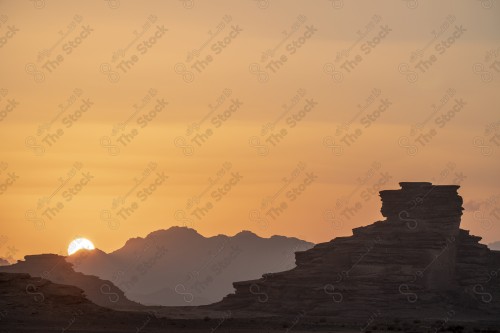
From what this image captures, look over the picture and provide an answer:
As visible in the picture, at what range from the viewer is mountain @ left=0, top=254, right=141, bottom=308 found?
147 metres

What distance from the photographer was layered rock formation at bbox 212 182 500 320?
4333 inches

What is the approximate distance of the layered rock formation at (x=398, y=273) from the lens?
11006cm

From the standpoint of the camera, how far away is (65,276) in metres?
150

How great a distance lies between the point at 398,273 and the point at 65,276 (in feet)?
184

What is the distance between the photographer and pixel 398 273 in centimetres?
11269

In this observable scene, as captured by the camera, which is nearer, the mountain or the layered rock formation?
the layered rock formation

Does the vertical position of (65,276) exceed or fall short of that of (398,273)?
it exceeds it

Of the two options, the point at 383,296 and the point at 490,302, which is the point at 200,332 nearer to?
the point at 383,296

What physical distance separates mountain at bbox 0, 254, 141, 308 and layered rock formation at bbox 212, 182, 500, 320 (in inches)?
1244

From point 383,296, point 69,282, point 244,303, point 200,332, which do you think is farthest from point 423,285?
point 69,282

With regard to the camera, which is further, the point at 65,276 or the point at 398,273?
the point at 65,276

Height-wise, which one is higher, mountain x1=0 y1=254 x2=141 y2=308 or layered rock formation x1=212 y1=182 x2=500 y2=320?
mountain x1=0 y1=254 x2=141 y2=308

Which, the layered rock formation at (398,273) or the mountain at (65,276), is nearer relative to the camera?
the layered rock formation at (398,273)

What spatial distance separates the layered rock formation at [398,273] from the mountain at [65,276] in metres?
31.6
